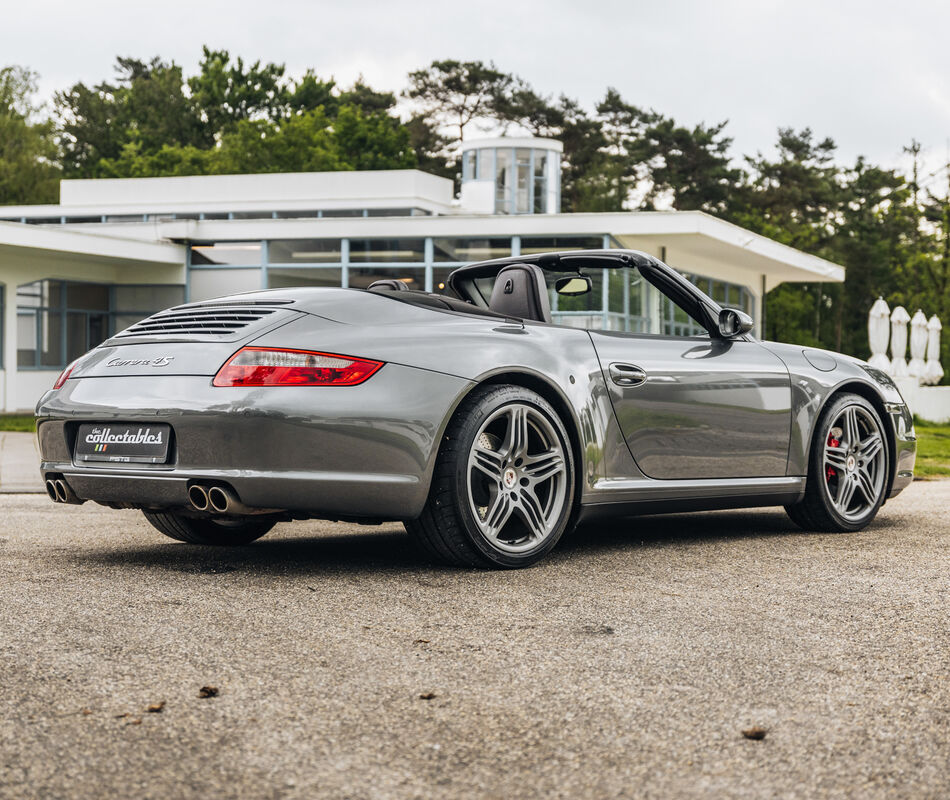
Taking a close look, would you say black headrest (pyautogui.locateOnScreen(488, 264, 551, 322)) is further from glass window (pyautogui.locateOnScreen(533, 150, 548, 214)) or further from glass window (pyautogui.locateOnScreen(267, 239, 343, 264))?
glass window (pyautogui.locateOnScreen(533, 150, 548, 214))

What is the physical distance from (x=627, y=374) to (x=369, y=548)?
4.67 feet

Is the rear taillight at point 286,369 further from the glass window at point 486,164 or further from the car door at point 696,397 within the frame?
the glass window at point 486,164

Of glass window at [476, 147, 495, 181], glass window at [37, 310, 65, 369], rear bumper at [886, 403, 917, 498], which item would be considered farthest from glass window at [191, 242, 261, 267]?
rear bumper at [886, 403, 917, 498]

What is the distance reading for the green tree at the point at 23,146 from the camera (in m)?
60.7

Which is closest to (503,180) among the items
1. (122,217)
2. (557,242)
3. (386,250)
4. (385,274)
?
(385,274)

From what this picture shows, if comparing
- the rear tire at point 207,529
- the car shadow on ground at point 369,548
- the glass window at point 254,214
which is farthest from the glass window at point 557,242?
the rear tire at point 207,529

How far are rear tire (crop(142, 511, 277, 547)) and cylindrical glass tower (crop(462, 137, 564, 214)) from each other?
34020 millimetres

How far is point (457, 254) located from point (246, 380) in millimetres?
24832

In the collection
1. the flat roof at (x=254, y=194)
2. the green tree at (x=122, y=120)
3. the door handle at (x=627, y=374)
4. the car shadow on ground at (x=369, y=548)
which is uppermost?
the green tree at (x=122, y=120)

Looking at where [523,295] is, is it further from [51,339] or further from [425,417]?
[51,339]

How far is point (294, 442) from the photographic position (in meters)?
4.55

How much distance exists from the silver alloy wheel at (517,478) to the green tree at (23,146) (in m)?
60.1

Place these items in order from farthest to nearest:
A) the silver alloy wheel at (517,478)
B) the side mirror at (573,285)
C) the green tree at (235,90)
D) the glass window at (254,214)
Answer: the green tree at (235,90)
the glass window at (254,214)
the side mirror at (573,285)
the silver alloy wheel at (517,478)

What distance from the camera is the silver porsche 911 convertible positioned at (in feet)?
15.1
